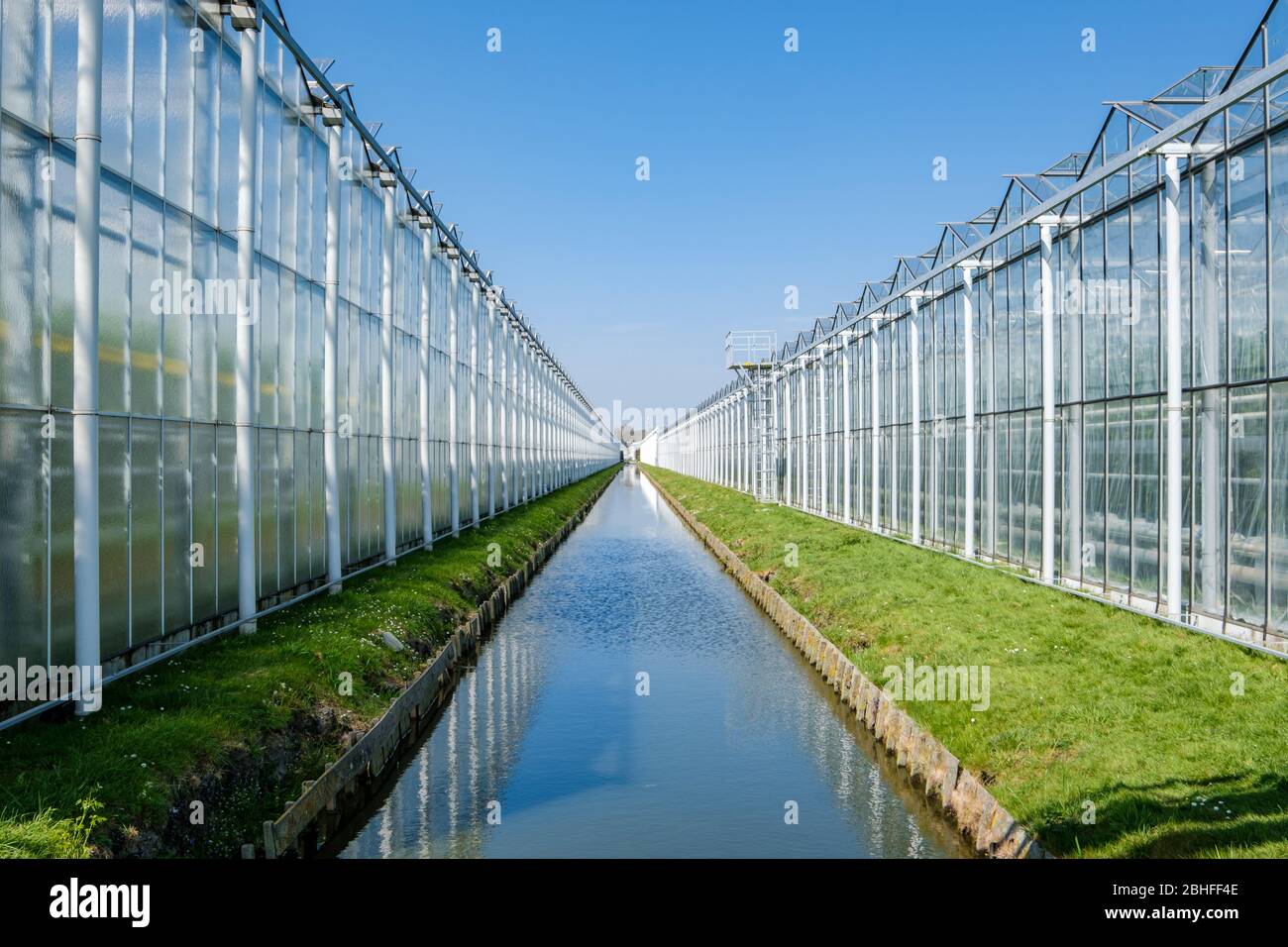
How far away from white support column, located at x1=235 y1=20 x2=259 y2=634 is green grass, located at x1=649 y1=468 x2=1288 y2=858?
33.0 ft

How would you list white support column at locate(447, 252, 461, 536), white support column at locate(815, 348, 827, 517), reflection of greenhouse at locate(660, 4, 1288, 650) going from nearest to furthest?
reflection of greenhouse at locate(660, 4, 1288, 650) → white support column at locate(447, 252, 461, 536) → white support column at locate(815, 348, 827, 517)

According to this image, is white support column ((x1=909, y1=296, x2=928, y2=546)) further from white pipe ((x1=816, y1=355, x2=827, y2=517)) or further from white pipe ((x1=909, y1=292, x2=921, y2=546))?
white pipe ((x1=816, y1=355, x2=827, y2=517))

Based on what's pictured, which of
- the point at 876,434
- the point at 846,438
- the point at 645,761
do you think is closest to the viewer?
the point at 645,761

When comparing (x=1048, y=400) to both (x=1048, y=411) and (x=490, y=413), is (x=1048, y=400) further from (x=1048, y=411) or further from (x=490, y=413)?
(x=490, y=413)

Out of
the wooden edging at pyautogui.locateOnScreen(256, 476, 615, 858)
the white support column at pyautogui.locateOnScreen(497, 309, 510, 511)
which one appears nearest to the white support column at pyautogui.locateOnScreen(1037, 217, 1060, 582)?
the wooden edging at pyautogui.locateOnScreen(256, 476, 615, 858)

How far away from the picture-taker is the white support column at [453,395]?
111 ft

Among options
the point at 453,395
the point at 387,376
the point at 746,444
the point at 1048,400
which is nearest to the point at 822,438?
the point at 453,395

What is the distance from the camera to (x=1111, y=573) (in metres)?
19.0

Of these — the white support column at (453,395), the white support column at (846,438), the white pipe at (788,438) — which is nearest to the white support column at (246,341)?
the white support column at (453,395)

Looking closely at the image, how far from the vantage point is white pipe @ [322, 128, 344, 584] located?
2055cm

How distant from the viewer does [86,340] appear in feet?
35.8

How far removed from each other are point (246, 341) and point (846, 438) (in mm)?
28733

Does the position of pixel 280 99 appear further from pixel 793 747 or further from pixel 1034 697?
pixel 1034 697
